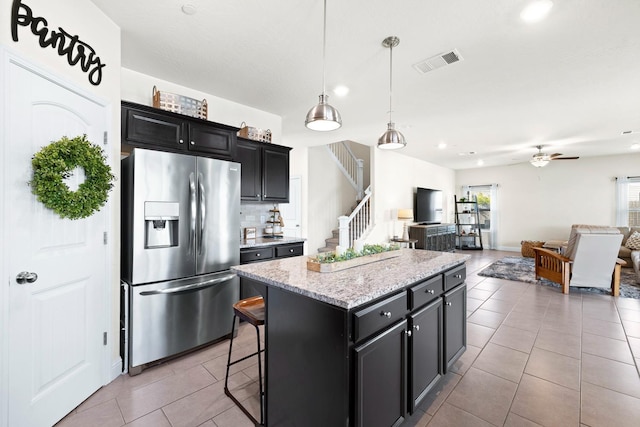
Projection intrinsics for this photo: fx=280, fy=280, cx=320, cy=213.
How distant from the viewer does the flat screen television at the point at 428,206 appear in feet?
25.7

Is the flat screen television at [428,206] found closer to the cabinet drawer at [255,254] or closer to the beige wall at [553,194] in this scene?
the beige wall at [553,194]

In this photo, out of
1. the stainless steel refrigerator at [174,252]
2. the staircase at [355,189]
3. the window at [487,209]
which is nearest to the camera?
the stainless steel refrigerator at [174,252]

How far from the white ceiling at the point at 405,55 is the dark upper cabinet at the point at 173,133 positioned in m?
0.59

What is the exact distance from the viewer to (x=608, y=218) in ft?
24.9

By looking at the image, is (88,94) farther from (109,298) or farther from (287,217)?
(287,217)

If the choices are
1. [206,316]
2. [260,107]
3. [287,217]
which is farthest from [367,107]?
[206,316]

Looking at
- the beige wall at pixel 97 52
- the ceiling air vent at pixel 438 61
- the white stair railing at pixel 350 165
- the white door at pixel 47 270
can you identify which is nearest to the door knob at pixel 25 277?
the white door at pixel 47 270

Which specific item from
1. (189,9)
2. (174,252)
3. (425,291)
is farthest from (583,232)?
(189,9)

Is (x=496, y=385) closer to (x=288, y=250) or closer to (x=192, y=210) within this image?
(x=288, y=250)

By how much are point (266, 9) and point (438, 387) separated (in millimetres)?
3163

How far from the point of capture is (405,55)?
8.94ft

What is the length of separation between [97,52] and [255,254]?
7.57 ft

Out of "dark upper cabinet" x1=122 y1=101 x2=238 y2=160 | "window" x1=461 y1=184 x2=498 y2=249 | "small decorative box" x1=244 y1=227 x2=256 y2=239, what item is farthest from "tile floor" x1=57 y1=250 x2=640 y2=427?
"window" x1=461 y1=184 x2=498 y2=249

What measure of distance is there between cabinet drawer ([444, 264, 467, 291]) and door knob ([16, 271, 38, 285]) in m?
2.70
